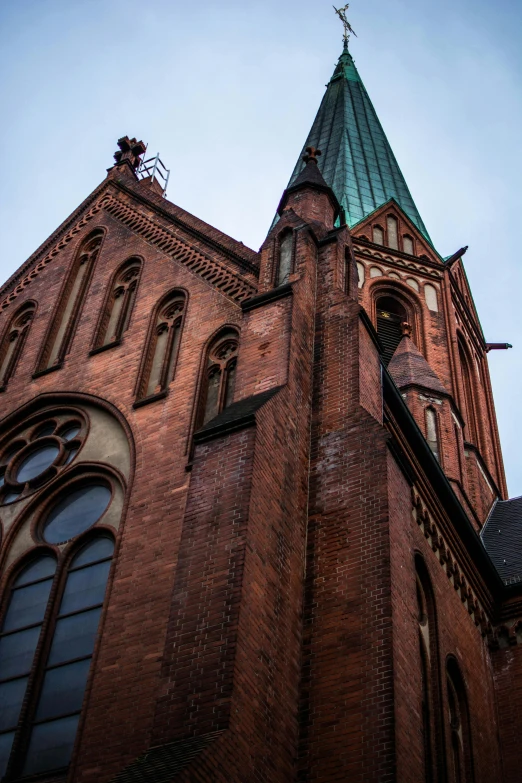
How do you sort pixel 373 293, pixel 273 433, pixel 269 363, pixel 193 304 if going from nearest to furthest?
pixel 273 433, pixel 269 363, pixel 193 304, pixel 373 293

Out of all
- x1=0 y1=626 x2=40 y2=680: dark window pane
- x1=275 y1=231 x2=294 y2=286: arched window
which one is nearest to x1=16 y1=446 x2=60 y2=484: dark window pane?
x1=0 y1=626 x2=40 y2=680: dark window pane

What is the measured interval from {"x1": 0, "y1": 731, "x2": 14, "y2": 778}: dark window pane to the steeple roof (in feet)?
70.8

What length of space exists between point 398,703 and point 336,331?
5.41m

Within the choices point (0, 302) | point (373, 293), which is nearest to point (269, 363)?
point (0, 302)

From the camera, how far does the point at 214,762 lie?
902 cm

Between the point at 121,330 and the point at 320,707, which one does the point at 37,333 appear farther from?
the point at 320,707

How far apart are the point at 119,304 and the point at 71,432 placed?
2913 millimetres

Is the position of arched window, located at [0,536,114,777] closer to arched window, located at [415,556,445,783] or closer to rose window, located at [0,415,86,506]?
rose window, located at [0,415,86,506]

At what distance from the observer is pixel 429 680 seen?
44.6 feet

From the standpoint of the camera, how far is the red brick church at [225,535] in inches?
407

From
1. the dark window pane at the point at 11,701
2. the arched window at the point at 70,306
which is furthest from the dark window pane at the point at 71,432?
the dark window pane at the point at 11,701

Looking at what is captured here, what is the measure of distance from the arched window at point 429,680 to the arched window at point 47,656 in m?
3.76

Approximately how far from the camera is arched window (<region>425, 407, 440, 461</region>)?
78.3 feet

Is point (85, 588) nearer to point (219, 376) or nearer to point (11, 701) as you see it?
point (11, 701)
